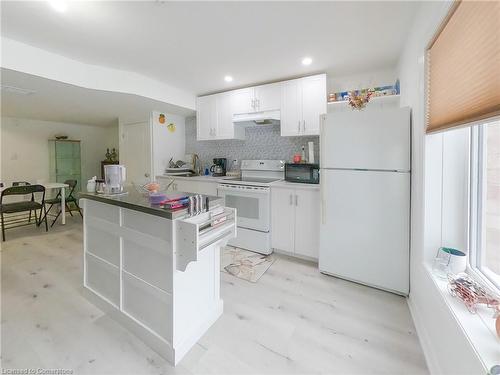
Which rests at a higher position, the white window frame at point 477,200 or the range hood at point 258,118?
the range hood at point 258,118

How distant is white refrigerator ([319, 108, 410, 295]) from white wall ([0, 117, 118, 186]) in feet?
19.7

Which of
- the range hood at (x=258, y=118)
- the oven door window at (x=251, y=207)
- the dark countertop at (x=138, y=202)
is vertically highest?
the range hood at (x=258, y=118)

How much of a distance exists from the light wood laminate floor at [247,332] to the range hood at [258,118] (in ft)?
6.77

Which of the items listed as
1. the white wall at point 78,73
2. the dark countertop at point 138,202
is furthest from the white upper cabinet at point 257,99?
the dark countertop at point 138,202

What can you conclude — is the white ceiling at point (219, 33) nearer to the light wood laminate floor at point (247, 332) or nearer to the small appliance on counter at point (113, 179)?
the small appliance on counter at point (113, 179)

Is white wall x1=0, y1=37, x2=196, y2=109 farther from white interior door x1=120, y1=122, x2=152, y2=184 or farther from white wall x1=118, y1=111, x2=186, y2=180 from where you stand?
white interior door x1=120, y1=122, x2=152, y2=184

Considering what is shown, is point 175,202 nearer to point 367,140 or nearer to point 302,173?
point 367,140

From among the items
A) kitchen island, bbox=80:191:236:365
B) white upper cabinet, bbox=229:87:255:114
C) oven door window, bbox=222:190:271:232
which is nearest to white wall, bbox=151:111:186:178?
white upper cabinet, bbox=229:87:255:114

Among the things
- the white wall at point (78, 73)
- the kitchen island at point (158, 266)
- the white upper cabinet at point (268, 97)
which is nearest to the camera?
the kitchen island at point (158, 266)

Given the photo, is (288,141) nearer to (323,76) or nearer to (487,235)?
(323,76)

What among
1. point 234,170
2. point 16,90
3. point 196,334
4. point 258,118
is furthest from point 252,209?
point 16,90

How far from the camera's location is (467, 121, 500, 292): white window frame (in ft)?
4.09

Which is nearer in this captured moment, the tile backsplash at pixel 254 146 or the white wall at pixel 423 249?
the white wall at pixel 423 249

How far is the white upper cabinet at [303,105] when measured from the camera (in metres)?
2.87
